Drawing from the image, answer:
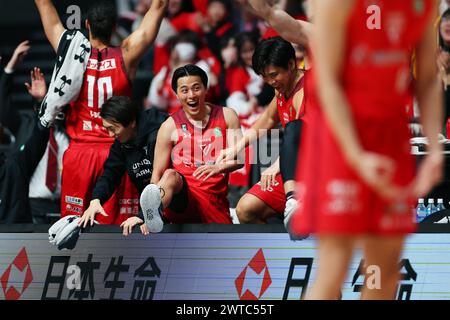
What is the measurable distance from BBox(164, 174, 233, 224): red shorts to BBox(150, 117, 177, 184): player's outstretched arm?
0.68 feet

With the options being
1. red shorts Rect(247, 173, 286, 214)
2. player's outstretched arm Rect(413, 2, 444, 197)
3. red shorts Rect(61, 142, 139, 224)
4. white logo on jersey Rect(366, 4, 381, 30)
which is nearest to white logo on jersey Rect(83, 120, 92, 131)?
red shorts Rect(61, 142, 139, 224)

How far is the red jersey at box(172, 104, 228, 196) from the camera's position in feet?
23.3

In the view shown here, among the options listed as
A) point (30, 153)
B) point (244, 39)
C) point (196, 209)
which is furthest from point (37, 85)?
point (244, 39)

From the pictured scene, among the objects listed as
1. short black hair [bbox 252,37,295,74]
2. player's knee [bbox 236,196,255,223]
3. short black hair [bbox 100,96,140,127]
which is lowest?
player's knee [bbox 236,196,255,223]

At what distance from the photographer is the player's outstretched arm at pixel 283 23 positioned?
6109 millimetres

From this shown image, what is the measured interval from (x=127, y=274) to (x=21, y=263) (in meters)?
0.81

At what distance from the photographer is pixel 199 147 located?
7137 mm

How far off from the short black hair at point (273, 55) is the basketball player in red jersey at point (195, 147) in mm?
554

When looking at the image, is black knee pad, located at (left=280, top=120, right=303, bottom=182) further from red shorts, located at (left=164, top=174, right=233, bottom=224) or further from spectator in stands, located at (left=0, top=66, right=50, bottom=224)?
spectator in stands, located at (left=0, top=66, right=50, bottom=224)

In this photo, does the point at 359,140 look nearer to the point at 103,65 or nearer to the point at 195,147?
the point at 195,147

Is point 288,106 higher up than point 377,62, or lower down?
lower down

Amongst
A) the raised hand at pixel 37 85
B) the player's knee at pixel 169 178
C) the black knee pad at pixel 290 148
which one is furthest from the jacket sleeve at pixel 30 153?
the black knee pad at pixel 290 148

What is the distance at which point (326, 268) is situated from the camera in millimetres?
3967

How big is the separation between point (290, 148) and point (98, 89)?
1954mm
